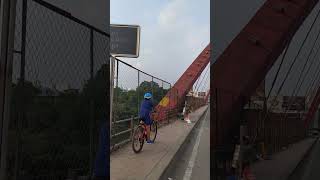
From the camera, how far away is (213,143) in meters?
1.70

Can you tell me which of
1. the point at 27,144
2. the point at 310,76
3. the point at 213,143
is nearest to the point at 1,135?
the point at 27,144

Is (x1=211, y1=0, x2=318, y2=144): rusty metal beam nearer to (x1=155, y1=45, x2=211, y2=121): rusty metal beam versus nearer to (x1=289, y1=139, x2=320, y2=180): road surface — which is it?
(x1=155, y1=45, x2=211, y2=121): rusty metal beam

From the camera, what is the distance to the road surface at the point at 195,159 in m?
1.81

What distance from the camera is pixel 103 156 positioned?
5.88 feet

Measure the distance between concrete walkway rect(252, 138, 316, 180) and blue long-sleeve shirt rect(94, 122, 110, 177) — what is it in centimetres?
59

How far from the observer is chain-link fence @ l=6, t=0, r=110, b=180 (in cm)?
137

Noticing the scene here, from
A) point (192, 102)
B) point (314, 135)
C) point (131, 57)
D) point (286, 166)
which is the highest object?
point (131, 57)

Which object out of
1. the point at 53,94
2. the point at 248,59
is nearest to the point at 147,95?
the point at 248,59

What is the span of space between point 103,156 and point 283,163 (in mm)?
1018

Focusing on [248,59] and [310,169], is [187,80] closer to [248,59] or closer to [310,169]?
[248,59]

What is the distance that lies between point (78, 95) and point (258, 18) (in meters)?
0.70

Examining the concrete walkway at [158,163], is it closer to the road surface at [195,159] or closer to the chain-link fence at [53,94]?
the road surface at [195,159]

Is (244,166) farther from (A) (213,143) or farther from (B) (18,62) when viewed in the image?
(B) (18,62)

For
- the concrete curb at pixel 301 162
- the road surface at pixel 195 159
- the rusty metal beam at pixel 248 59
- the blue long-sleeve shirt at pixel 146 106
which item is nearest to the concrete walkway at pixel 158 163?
the road surface at pixel 195 159
